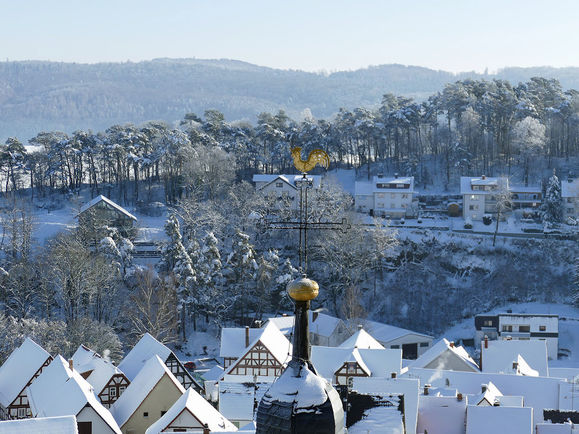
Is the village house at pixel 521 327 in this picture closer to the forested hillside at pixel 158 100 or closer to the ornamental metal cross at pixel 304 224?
the ornamental metal cross at pixel 304 224

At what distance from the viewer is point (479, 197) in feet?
199

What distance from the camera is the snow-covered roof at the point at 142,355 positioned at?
118 feet

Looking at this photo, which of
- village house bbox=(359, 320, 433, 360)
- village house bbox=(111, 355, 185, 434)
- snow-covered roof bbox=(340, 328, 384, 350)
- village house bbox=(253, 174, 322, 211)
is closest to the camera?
village house bbox=(111, 355, 185, 434)

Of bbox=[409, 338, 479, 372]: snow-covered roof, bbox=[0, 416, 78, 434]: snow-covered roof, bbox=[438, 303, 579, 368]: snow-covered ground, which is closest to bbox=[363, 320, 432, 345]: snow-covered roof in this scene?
bbox=[438, 303, 579, 368]: snow-covered ground

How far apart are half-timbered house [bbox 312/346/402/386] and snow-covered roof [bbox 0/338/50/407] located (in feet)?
33.1

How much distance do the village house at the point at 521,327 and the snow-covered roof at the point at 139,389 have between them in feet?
63.3

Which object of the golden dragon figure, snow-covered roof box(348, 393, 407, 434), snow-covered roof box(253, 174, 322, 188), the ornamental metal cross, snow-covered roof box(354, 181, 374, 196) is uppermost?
the golden dragon figure

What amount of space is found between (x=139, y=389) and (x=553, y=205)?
3444cm

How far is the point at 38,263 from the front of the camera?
169 ft

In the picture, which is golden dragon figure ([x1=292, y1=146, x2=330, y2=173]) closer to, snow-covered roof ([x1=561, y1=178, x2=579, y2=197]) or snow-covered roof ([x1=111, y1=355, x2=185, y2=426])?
snow-covered roof ([x1=111, y1=355, x2=185, y2=426])

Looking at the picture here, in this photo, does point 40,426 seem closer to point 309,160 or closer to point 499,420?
point 499,420

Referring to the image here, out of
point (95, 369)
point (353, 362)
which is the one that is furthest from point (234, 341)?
point (353, 362)

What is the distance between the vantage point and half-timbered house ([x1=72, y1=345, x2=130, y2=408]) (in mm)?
33844

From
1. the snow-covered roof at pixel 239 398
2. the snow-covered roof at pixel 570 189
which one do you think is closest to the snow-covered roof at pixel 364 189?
the snow-covered roof at pixel 570 189
